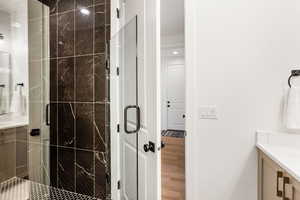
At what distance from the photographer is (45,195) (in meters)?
1.93

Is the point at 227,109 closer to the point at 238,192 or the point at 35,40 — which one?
the point at 238,192

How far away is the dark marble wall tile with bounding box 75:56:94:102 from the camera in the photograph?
6.37 ft

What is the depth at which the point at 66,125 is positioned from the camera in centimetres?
206

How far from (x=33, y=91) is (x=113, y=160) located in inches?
53.0

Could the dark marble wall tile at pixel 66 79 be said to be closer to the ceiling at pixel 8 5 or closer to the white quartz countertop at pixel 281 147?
the ceiling at pixel 8 5

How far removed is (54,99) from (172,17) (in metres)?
2.93

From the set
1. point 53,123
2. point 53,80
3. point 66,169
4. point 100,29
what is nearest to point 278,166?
point 100,29

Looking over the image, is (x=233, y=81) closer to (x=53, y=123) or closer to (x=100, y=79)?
(x=100, y=79)

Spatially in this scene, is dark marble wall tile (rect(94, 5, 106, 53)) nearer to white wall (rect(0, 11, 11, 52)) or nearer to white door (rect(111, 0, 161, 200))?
white door (rect(111, 0, 161, 200))

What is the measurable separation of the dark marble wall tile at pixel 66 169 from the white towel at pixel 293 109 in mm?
2161

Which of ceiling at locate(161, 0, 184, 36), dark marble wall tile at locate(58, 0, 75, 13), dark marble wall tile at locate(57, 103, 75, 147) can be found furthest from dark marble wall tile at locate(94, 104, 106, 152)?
ceiling at locate(161, 0, 184, 36)

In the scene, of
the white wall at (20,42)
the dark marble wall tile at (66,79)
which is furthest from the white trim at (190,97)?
the white wall at (20,42)

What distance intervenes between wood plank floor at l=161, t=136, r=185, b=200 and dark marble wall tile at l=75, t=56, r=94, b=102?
1.53 meters

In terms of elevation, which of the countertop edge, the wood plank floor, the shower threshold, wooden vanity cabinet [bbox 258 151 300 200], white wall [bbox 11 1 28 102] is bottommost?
the wood plank floor
